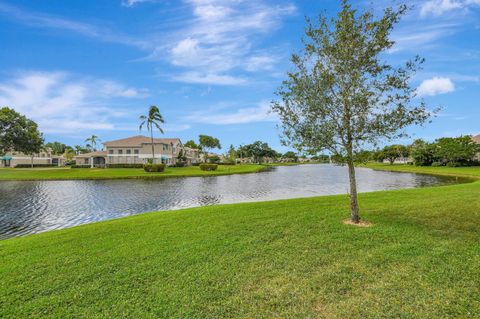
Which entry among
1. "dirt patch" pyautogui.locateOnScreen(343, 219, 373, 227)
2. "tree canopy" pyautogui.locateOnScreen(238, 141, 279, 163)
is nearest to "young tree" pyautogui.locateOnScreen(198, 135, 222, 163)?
"tree canopy" pyautogui.locateOnScreen(238, 141, 279, 163)

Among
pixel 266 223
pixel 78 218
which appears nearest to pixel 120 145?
pixel 78 218

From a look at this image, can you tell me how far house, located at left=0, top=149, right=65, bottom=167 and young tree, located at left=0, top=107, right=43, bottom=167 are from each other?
2538 cm

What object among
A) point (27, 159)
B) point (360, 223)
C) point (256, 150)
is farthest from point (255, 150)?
point (360, 223)

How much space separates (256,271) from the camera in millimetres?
6035

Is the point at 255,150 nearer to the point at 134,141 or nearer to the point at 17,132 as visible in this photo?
the point at 134,141

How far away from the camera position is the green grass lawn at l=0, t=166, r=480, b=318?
188 inches

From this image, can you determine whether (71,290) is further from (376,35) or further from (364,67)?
(376,35)

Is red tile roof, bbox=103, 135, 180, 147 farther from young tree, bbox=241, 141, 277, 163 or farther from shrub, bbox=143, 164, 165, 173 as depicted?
young tree, bbox=241, 141, 277, 163

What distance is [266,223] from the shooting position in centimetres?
969

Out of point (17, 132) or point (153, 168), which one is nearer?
point (153, 168)

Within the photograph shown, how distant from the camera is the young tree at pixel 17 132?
5716 cm

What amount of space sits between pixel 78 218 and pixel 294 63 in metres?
15.0

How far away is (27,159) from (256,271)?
117279 millimetres

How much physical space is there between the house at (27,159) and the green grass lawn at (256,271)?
9390 cm
